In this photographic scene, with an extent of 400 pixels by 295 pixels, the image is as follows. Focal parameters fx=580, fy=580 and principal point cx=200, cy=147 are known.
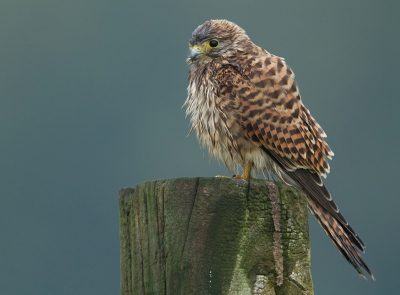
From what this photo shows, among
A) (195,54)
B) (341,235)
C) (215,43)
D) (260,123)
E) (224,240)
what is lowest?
(224,240)

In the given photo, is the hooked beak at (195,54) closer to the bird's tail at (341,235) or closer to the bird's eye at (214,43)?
the bird's eye at (214,43)

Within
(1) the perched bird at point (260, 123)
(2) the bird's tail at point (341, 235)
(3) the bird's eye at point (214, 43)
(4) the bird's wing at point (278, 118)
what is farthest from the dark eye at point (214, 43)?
(2) the bird's tail at point (341, 235)

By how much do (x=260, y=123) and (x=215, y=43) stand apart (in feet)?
3.64

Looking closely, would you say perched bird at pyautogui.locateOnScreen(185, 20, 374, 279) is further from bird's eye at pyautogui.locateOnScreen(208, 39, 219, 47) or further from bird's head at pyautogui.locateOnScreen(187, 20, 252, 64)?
bird's eye at pyautogui.locateOnScreen(208, 39, 219, 47)

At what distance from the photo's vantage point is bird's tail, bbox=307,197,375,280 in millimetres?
3778

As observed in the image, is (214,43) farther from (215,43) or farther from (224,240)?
(224,240)

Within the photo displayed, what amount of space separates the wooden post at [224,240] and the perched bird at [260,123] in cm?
217

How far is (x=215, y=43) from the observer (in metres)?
5.23

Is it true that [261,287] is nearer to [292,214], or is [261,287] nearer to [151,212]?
[292,214]

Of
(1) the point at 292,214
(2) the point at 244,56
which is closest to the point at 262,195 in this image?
(1) the point at 292,214

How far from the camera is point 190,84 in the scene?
5.06 metres

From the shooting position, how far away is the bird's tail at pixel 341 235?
378 centimetres

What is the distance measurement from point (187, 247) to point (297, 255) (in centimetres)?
41

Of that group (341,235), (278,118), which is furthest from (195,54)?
(341,235)
